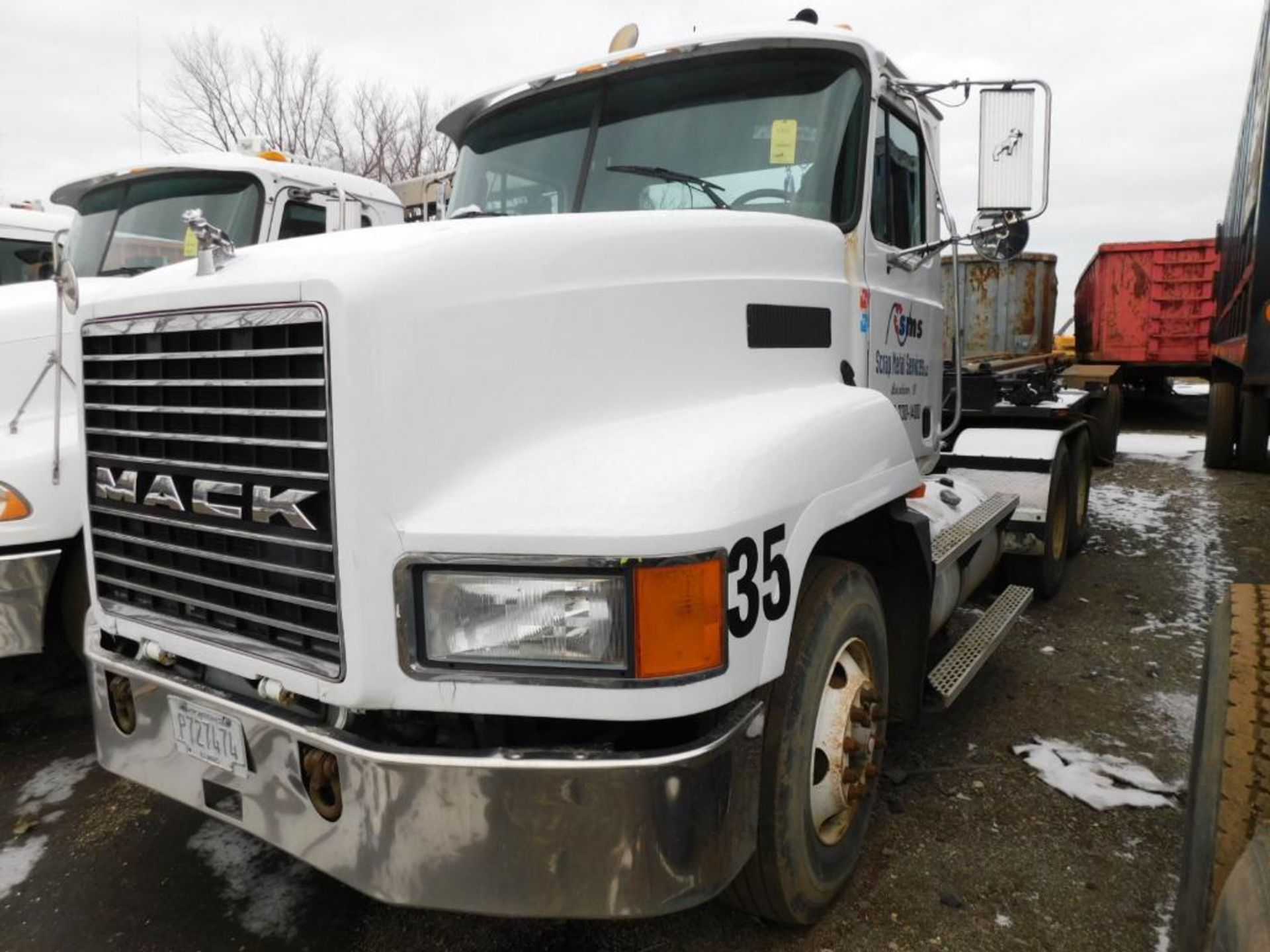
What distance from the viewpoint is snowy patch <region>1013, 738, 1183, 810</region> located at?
3.16m

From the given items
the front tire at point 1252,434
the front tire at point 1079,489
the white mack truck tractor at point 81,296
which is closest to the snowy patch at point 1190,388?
the front tire at point 1252,434

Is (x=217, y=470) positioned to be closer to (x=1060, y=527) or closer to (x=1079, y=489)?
(x=1060, y=527)

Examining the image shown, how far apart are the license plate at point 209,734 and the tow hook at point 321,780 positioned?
20 centimetres

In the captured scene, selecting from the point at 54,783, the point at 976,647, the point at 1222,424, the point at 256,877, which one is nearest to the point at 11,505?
the point at 54,783

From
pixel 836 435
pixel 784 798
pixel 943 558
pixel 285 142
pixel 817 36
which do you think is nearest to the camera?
pixel 784 798

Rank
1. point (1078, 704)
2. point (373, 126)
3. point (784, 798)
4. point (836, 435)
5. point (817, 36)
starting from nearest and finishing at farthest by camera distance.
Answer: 1. point (784, 798)
2. point (836, 435)
3. point (817, 36)
4. point (1078, 704)
5. point (373, 126)

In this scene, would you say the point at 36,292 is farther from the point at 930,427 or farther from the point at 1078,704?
the point at 1078,704

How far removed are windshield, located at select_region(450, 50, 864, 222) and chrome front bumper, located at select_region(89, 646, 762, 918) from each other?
73.6 inches

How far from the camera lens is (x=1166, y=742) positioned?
3586 millimetres

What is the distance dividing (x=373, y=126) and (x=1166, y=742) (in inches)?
1004

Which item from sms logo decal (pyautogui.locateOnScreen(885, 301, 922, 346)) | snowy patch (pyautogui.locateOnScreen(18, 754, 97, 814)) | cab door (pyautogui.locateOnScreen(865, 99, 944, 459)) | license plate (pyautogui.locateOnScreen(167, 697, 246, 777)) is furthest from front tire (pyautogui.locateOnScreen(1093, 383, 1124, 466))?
license plate (pyautogui.locateOnScreen(167, 697, 246, 777))

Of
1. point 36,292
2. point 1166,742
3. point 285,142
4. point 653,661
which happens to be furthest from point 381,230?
point 285,142

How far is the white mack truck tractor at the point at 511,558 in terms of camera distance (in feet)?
5.80

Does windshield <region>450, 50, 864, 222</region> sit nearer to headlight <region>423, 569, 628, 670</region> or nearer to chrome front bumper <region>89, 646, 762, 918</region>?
headlight <region>423, 569, 628, 670</region>
